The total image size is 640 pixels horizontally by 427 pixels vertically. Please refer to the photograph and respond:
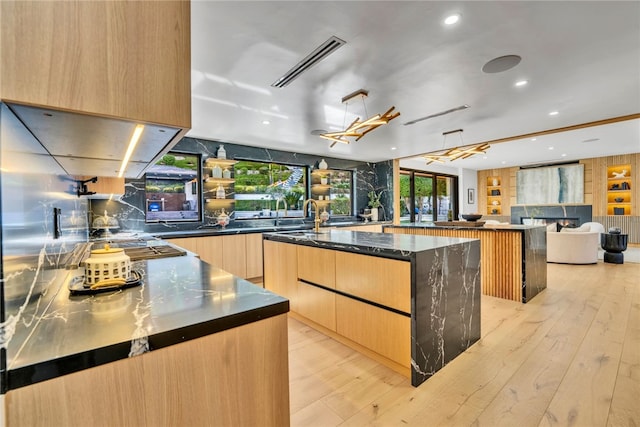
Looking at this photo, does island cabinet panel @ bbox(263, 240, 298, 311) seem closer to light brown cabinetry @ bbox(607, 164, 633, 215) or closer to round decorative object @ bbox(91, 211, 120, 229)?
round decorative object @ bbox(91, 211, 120, 229)

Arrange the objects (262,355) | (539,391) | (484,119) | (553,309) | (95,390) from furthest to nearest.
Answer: (484,119)
(553,309)
(539,391)
(262,355)
(95,390)

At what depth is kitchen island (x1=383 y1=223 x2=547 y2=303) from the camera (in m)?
3.64

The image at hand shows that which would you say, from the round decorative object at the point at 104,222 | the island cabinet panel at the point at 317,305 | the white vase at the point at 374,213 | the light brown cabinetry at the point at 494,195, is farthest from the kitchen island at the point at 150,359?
the light brown cabinetry at the point at 494,195

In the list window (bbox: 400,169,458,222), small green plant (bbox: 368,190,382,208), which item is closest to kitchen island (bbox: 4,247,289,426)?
small green plant (bbox: 368,190,382,208)

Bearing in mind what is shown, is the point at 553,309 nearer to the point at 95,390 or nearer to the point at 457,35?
the point at 457,35

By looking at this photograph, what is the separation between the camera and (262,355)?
92 cm

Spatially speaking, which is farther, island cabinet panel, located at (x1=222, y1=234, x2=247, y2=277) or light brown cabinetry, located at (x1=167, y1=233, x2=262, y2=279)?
island cabinet panel, located at (x1=222, y1=234, x2=247, y2=277)

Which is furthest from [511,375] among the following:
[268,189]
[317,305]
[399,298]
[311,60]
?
[268,189]

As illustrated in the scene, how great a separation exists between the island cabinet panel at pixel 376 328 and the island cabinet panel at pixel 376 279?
0.28ft

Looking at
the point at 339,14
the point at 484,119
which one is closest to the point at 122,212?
the point at 339,14

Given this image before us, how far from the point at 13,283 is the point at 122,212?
4386 mm

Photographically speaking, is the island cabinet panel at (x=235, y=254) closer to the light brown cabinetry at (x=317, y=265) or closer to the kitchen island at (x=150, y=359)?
the light brown cabinetry at (x=317, y=265)

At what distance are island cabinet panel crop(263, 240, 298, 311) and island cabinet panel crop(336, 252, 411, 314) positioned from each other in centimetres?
75

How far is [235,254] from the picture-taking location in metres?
4.79
